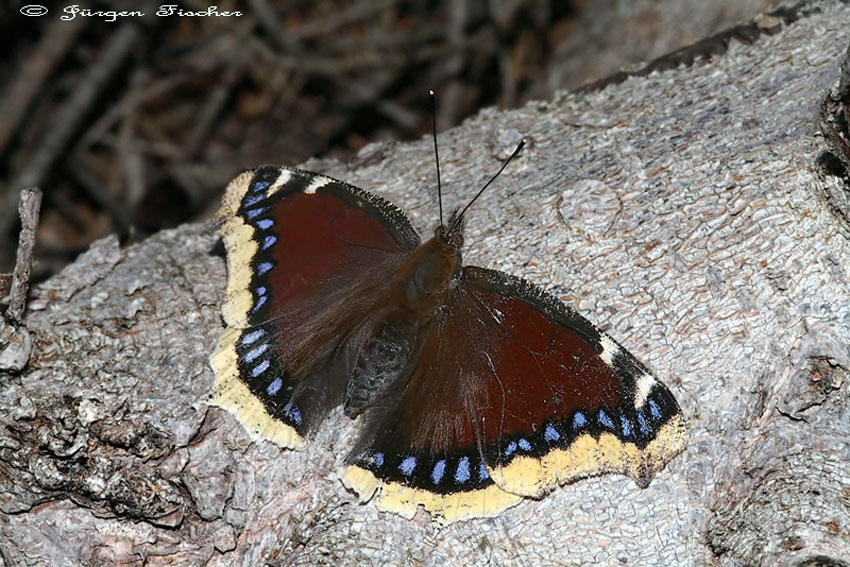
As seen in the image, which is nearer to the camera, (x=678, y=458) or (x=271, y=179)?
(x=678, y=458)

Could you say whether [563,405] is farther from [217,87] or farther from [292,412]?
[217,87]

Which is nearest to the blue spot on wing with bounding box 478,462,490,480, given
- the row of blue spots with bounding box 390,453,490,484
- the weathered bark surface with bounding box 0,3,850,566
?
the row of blue spots with bounding box 390,453,490,484

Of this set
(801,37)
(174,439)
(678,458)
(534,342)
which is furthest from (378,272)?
(801,37)

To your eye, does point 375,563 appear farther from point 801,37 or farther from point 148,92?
point 148,92

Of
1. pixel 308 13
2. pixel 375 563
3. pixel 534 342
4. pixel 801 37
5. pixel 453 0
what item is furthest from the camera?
pixel 308 13

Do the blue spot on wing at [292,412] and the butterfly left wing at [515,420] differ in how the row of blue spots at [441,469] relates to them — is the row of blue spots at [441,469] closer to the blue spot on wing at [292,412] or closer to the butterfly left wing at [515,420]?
the butterfly left wing at [515,420]

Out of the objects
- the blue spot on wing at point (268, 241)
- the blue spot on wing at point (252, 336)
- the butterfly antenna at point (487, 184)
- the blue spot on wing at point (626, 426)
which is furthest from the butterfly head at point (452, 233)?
the blue spot on wing at point (626, 426)

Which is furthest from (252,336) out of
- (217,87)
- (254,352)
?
(217,87)
